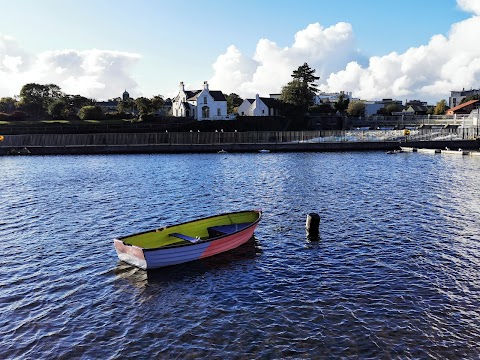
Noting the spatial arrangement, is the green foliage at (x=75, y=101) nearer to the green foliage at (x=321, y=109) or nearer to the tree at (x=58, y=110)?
the tree at (x=58, y=110)

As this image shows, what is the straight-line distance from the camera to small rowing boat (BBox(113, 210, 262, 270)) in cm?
2195

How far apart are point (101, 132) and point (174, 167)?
5051 centimetres

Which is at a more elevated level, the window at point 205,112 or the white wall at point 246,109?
the white wall at point 246,109

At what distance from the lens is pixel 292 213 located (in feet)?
117

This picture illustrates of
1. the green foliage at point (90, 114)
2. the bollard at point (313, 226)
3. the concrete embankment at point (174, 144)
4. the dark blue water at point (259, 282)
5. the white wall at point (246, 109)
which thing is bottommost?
the dark blue water at point (259, 282)

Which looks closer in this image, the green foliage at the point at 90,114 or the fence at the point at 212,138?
the fence at the point at 212,138

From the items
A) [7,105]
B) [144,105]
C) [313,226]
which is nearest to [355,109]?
[144,105]

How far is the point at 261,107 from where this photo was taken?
14400 centimetres

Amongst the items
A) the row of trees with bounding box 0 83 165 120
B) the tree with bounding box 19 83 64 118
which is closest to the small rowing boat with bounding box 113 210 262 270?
the row of trees with bounding box 0 83 165 120

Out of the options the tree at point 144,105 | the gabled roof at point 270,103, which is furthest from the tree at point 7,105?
the gabled roof at point 270,103

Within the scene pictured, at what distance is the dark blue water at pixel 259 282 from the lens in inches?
602

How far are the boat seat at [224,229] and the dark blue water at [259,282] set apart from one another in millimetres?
1262

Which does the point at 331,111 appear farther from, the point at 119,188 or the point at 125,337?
the point at 125,337

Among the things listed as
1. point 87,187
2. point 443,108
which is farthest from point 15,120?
point 443,108
